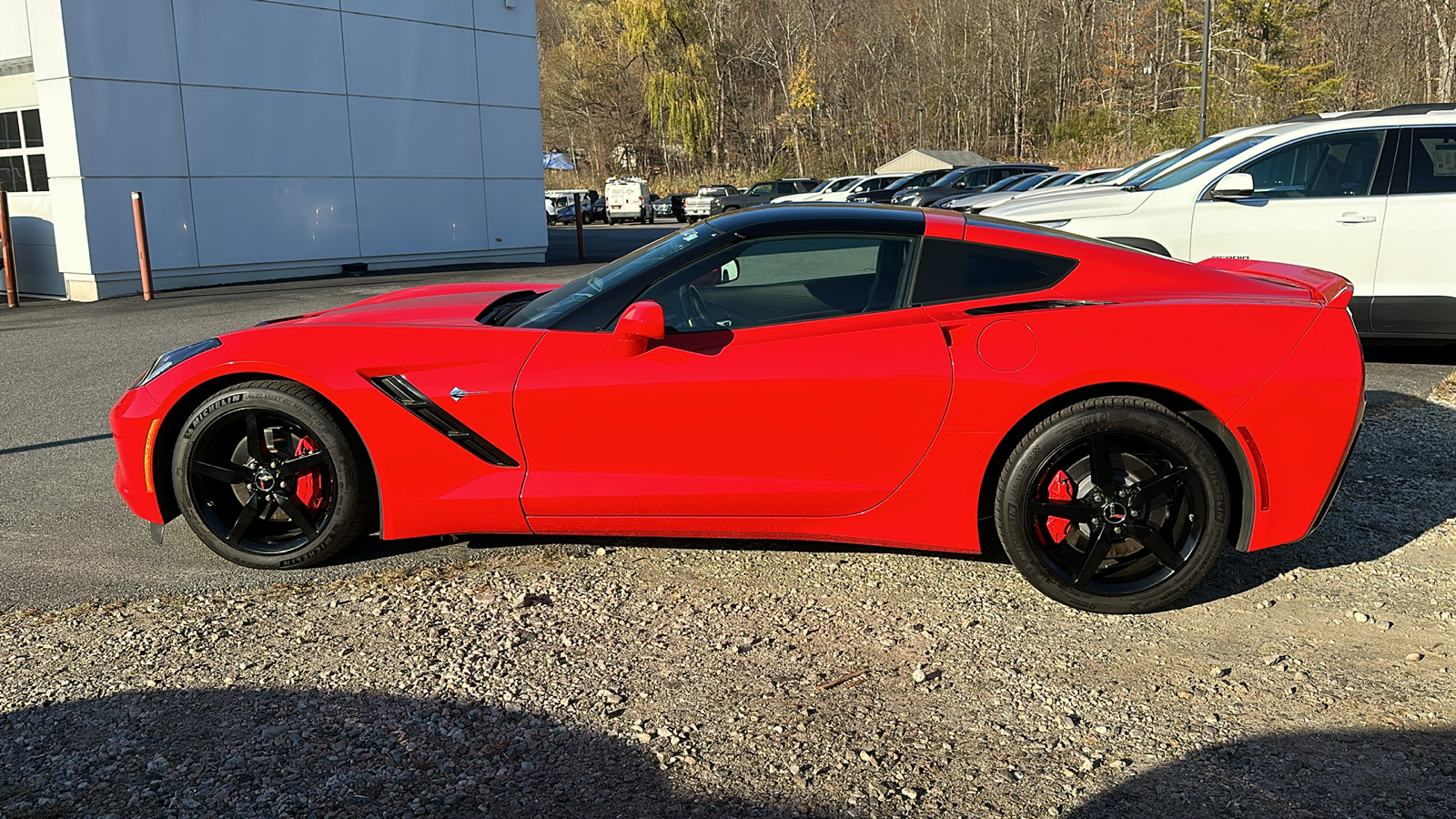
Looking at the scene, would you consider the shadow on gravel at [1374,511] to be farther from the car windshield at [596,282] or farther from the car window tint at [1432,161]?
the car windshield at [596,282]

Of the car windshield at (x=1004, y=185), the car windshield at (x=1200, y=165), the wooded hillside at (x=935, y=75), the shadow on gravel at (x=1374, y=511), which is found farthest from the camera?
the wooded hillside at (x=935, y=75)

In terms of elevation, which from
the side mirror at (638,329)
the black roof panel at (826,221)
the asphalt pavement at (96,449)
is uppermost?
the black roof panel at (826,221)

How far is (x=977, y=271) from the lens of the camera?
3.84 meters

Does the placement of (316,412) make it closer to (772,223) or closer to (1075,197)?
(772,223)

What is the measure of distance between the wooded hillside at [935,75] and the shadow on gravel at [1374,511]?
161 feet

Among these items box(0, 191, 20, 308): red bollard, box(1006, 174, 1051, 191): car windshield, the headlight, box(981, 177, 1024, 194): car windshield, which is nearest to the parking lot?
the headlight

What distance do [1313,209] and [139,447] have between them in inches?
293

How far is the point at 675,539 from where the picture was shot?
4.45 m

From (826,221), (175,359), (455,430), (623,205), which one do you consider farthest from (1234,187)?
(623,205)

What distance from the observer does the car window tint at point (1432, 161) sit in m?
7.46

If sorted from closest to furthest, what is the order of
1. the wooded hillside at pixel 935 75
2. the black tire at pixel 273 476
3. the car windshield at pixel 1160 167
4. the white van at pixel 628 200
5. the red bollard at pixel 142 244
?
the black tire at pixel 273 476, the car windshield at pixel 1160 167, the red bollard at pixel 142 244, the white van at pixel 628 200, the wooded hillside at pixel 935 75

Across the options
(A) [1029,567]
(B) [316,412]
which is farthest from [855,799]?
(B) [316,412]

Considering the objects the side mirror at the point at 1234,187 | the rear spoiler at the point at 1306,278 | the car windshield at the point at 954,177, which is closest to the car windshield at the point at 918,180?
the car windshield at the point at 954,177

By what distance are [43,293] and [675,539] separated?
52.6 ft
